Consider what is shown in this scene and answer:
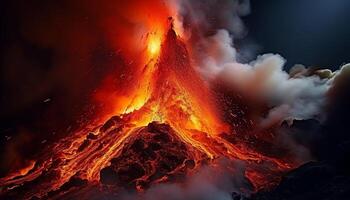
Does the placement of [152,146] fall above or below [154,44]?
below

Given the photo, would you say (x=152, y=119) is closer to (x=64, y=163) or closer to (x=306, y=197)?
(x=64, y=163)

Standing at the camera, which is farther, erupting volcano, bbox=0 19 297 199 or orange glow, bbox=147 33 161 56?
orange glow, bbox=147 33 161 56

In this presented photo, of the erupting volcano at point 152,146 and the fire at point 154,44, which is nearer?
the erupting volcano at point 152,146

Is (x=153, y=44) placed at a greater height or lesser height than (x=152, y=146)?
greater

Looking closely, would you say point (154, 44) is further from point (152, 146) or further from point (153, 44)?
point (152, 146)

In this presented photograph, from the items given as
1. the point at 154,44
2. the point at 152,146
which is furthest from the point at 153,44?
the point at 152,146

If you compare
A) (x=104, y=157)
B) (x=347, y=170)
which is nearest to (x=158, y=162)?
(x=104, y=157)

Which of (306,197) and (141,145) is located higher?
(141,145)

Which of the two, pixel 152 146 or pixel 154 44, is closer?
pixel 152 146
